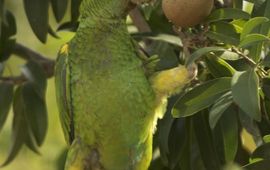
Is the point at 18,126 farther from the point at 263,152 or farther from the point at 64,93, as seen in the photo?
the point at 263,152

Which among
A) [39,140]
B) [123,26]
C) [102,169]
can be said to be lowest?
[39,140]

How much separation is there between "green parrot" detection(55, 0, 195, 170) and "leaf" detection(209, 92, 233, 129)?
0.74 ft

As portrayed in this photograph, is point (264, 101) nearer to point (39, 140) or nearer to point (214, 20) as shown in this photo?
point (214, 20)

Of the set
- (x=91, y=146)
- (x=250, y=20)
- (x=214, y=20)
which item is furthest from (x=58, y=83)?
(x=250, y=20)

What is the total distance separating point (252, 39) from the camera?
4.95 feet

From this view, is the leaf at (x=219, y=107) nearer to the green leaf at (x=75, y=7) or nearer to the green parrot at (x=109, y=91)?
the green parrot at (x=109, y=91)

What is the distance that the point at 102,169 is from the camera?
1.97 metres

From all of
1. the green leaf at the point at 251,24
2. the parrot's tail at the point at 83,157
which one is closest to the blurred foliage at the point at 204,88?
the green leaf at the point at 251,24

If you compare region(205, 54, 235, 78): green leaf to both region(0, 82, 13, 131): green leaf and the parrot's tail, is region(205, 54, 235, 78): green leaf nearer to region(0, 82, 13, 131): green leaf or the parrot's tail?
the parrot's tail

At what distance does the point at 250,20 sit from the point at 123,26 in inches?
19.4

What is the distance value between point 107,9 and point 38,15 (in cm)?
46

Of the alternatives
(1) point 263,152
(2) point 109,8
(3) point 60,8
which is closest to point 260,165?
(1) point 263,152

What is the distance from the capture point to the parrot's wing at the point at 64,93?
196 centimetres

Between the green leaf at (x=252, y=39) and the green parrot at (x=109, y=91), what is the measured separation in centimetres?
31
